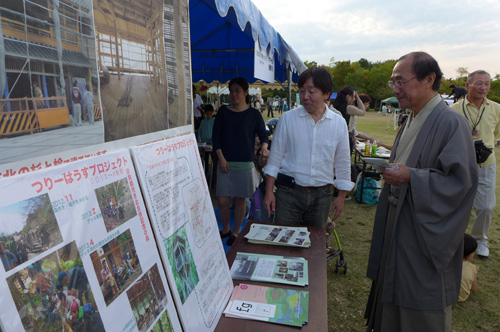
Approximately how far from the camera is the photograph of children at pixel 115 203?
2.44 feet

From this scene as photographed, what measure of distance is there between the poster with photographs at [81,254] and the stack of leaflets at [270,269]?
57cm

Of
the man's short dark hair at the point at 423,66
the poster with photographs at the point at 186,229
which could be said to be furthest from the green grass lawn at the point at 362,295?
the man's short dark hair at the point at 423,66

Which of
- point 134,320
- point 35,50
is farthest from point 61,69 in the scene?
point 134,320

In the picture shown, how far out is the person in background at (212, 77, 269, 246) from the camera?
321cm

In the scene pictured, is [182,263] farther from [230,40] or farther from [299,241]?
[230,40]

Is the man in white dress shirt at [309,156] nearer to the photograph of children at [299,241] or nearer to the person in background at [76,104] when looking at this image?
the photograph of children at [299,241]

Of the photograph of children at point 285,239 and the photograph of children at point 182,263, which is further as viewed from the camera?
the photograph of children at point 285,239

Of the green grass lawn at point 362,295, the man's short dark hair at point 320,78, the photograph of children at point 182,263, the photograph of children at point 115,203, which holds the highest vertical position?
the man's short dark hair at point 320,78

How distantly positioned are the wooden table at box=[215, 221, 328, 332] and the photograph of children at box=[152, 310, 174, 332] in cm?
27

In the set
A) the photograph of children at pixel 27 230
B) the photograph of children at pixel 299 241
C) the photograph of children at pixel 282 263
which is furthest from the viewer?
the photograph of children at pixel 299 241

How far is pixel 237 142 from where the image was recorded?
3.24 metres

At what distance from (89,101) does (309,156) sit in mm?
1586

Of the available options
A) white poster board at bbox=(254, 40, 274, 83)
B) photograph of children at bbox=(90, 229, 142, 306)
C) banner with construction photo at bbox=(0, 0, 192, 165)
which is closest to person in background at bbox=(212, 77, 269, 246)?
white poster board at bbox=(254, 40, 274, 83)

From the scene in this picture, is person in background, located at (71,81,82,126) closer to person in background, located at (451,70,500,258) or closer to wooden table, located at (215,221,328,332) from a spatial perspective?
wooden table, located at (215,221,328,332)
